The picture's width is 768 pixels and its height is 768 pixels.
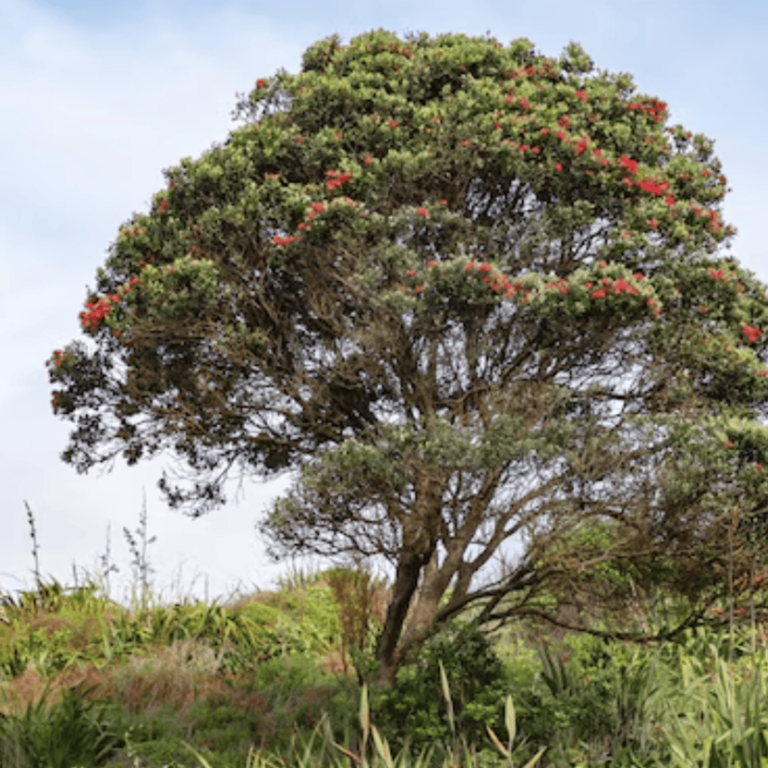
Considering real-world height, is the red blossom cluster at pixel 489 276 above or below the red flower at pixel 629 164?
below

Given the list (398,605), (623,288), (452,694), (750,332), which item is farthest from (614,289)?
(398,605)

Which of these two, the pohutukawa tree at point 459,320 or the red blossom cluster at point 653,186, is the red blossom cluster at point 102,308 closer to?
the pohutukawa tree at point 459,320

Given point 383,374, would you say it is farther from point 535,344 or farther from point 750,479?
point 750,479

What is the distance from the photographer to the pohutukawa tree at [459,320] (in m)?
9.59

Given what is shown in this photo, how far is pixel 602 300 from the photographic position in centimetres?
938

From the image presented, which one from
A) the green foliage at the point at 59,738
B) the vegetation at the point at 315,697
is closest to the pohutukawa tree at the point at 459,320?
the vegetation at the point at 315,697

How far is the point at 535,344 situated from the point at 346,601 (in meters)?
3.21

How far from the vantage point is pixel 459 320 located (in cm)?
988

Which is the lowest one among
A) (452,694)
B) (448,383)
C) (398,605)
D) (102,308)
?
(452,694)

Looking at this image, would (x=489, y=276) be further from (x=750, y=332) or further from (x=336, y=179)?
(x=750, y=332)

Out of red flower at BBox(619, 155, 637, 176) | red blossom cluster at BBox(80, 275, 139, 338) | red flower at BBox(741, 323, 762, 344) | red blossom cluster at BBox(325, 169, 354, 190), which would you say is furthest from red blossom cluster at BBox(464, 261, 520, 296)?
red blossom cluster at BBox(80, 275, 139, 338)

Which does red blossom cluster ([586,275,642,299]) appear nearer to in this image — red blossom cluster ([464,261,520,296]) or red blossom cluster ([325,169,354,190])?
red blossom cluster ([464,261,520,296])

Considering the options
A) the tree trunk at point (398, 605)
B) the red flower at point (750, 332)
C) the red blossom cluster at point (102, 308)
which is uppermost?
the red blossom cluster at point (102, 308)

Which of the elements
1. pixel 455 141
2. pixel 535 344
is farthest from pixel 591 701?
pixel 455 141
